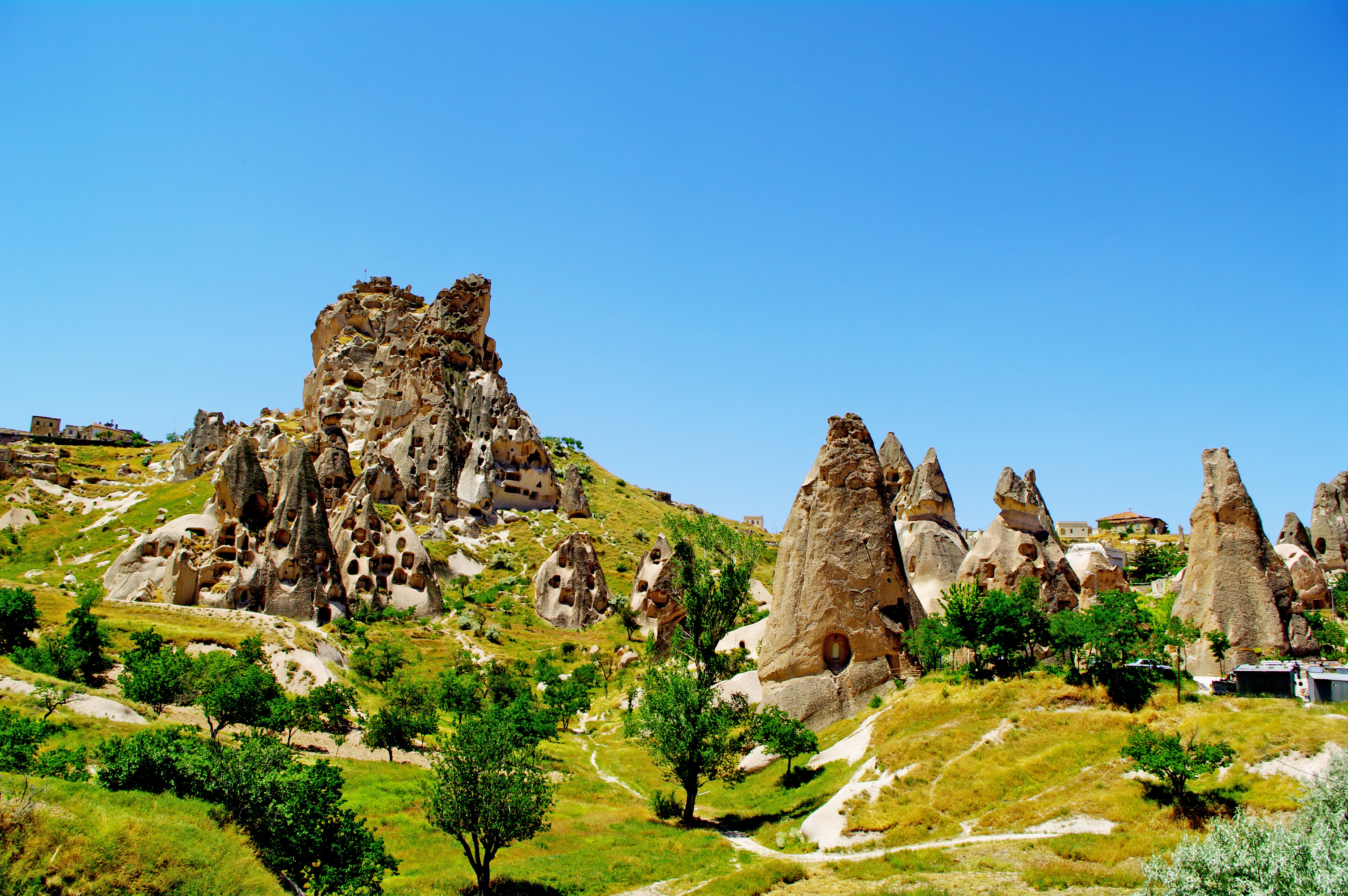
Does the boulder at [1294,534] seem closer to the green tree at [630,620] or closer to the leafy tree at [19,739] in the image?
the green tree at [630,620]

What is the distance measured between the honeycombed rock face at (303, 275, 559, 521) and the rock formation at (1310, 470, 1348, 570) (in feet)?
229

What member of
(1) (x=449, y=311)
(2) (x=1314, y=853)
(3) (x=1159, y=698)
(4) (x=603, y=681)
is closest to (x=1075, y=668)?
(3) (x=1159, y=698)

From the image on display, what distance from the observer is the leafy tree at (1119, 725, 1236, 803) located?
20.7 meters

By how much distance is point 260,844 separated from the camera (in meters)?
18.3

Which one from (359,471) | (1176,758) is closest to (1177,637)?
(1176,758)

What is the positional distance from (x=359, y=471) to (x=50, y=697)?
62669 mm

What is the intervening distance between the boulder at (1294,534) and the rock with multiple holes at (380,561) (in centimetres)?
5811

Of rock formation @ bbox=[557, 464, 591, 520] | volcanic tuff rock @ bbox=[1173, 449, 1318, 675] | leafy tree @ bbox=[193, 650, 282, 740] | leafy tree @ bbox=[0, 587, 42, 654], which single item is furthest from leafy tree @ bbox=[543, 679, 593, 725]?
rock formation @ bbox=[557, 464, 591, 520]

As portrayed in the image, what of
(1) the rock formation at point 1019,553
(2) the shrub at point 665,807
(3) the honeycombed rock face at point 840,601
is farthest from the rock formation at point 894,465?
(2) the shrub at point 665,807

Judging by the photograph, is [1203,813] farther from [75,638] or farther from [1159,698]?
[75,638]

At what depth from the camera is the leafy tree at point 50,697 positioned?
2792 centimetres

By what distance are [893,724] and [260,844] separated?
21.1m

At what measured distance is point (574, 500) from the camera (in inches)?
3735

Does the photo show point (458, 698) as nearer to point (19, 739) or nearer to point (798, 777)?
point (798, 777)
